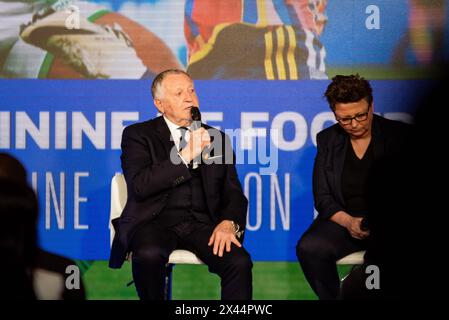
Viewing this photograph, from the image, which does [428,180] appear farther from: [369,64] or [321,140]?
[369,64]

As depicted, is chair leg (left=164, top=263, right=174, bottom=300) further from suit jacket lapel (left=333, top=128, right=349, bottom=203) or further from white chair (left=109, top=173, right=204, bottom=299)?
suit jacket lapel (left=333, top=128, right=349, bottom=203)

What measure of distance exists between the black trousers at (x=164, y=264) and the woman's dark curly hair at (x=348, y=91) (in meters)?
0.83

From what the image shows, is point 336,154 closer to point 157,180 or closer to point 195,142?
point 195,142

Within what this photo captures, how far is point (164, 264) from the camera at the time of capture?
11.9 feet

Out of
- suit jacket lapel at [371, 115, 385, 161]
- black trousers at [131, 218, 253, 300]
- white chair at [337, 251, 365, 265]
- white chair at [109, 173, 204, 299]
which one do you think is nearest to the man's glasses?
suit jacket lapel at [371, 115, 385, 161]

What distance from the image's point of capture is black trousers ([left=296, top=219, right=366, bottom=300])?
3.72m

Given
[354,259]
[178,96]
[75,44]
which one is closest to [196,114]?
[178,96]

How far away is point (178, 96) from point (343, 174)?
87 cm

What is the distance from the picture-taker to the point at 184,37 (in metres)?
4.63

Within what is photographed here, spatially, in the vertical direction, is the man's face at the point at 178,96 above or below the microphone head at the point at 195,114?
above

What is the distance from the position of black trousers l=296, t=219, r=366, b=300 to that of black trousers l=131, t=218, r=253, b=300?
0.32 metres

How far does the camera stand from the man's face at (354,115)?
3.79 metres

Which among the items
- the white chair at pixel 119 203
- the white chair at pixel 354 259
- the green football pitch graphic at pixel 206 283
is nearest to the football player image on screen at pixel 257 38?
the white chair at pixel 119 203

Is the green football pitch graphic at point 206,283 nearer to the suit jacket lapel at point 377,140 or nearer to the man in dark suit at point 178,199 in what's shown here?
the man in dark suit at point 178,199
